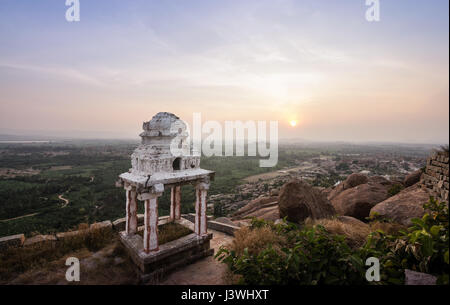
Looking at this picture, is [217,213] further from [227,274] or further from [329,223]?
[227,274]

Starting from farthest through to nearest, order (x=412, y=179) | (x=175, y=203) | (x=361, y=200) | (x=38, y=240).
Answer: (x=412, y=179)
(x=361, y=200)
(x=175, y=203)
(x=38, y=240)

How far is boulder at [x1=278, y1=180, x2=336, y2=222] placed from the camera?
25.5ft

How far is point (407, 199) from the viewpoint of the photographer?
7.20 m

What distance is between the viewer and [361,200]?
9461mm

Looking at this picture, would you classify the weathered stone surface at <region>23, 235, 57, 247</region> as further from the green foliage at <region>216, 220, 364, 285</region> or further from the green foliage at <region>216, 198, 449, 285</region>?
the green foliage at <region>216, 220, 364, 285</region>

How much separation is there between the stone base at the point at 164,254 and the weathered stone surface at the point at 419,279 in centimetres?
425

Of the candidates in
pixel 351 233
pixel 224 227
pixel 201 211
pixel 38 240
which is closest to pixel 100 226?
pixel 38 240

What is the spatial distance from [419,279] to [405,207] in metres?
4.87

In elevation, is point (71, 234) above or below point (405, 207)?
below

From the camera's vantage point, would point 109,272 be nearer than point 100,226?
Yes

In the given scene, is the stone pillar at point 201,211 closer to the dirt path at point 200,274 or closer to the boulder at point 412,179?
the dirt path at point 200,274

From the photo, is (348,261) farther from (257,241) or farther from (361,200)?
(361,200)
